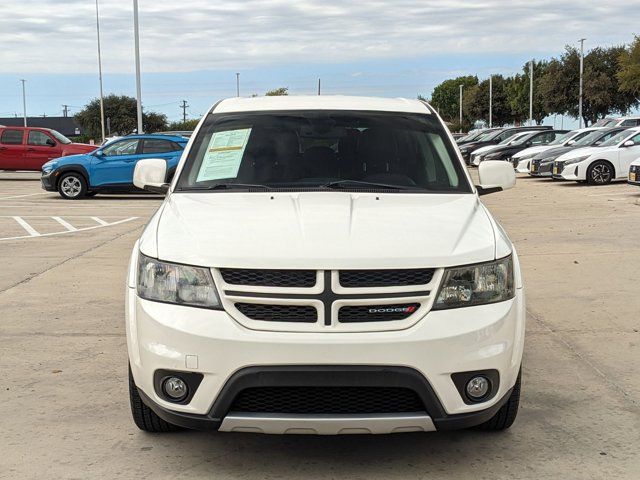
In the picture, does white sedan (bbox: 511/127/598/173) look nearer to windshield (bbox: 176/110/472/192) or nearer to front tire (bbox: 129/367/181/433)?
windshield (bbox: 176/110/472/192)

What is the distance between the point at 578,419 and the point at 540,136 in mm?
27177

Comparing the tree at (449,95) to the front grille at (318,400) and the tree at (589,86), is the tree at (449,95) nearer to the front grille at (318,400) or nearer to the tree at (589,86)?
the tree at (589,86)

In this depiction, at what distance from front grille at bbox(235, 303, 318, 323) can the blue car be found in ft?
56.5

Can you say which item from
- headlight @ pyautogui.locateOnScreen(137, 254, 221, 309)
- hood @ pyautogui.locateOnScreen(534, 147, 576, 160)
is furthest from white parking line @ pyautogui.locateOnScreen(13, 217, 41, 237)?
hood @ pyautogui.locateOnScreen(534, 147, 576, 160)

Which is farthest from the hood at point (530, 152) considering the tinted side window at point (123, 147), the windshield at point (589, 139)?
the tinted side window at point (123, 147)

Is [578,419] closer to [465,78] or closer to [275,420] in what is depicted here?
[275,420]

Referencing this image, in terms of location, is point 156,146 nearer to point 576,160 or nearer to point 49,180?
point 49,180

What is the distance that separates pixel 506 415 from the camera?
13.9ft

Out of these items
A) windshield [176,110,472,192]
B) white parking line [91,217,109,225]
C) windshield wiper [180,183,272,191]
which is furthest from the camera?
white parking line [91,217,109,225]

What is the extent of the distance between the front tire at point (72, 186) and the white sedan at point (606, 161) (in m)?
12.1

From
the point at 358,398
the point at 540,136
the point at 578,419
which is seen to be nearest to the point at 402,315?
the point at 358,398

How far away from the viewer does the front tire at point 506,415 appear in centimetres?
419

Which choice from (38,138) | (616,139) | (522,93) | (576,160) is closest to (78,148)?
(38,138)

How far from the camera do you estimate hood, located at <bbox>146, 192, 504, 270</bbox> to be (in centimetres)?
358
